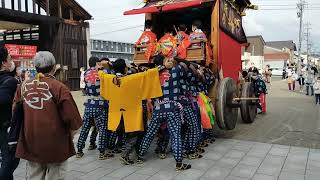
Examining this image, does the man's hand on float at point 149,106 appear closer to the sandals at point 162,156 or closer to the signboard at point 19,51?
the sandals at point 162,156

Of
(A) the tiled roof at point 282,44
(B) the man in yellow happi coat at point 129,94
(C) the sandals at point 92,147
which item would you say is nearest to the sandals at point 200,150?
(B) the man in yellow happi coat at point 129,94

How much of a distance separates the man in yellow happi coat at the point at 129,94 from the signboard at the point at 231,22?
2641 millimetres

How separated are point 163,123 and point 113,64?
1197mm

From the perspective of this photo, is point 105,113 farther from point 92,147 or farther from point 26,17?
point 26,17

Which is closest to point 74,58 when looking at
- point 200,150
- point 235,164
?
point 200,150

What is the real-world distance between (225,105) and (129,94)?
215 centimetres

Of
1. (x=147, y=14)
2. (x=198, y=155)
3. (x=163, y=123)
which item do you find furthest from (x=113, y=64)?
(x=147, y=14)

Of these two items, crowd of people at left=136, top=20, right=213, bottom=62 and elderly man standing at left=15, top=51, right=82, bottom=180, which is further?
crowd of people at left=136, top=20, right=213, bottom=62

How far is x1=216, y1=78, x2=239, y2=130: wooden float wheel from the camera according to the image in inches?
249

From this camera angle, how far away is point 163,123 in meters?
5.32

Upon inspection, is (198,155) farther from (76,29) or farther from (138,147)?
(76,29)

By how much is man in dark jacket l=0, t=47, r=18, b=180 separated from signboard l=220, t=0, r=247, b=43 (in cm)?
443

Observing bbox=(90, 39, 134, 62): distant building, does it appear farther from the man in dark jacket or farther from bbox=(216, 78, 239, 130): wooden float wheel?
the man in dark jacket

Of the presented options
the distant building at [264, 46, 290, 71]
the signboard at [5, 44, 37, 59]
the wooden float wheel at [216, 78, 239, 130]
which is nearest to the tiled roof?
the distant building at [264, 46, 290, 71]
